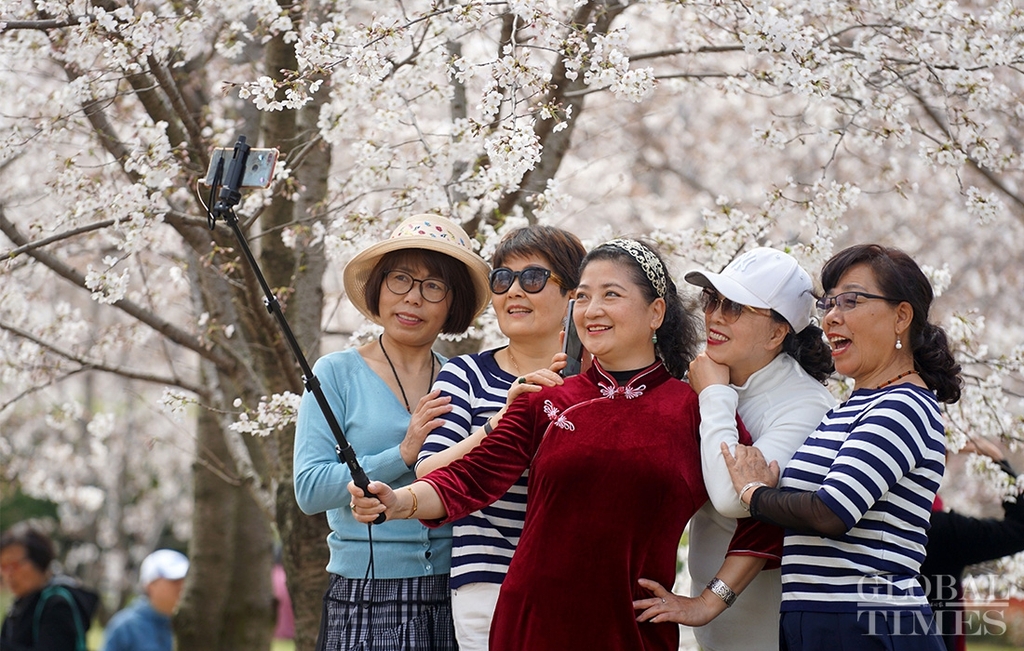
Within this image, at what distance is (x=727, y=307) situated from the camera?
275 cm

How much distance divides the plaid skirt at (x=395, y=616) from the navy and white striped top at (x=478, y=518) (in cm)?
16


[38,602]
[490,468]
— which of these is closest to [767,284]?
[490,468]

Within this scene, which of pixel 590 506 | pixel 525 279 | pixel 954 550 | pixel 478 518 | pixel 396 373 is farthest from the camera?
pixel 954 550

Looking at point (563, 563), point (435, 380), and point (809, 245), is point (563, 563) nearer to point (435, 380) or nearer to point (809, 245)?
point (435, 380)

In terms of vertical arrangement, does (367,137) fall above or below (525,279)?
above

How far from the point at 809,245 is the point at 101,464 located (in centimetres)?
1149

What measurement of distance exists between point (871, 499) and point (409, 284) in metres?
1.46

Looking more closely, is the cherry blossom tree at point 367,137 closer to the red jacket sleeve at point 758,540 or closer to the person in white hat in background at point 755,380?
the person in white hat in background at point 755,380

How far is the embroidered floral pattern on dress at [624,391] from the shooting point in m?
2.56

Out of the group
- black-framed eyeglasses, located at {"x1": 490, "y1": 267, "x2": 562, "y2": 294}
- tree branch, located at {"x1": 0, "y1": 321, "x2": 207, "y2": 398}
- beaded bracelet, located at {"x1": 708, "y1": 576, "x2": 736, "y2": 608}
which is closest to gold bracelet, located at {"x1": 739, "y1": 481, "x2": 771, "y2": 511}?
beaded bracelet, located at {"x1": 708, "y1": 576, "x2": 736, "y2": 608}

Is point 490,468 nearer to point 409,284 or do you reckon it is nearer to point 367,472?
point 367,472

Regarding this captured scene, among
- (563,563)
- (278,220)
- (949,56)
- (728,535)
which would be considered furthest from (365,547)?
(949,56)

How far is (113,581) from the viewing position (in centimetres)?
1483

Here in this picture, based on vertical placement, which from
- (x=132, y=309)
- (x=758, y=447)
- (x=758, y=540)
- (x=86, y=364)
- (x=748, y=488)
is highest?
(x=132, y=309)
